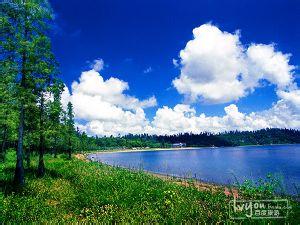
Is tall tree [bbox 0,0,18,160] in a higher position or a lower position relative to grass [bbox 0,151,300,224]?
higher

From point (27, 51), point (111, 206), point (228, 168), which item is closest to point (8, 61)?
point (27, 51)

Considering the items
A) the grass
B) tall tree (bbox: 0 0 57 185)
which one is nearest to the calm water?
the grass

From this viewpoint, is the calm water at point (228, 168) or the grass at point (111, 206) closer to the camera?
the grass at point (111, 206)

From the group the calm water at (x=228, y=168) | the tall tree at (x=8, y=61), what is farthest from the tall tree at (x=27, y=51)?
the calm water at (x=228, y=168)

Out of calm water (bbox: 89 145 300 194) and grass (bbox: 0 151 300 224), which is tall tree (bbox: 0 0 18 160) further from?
calm water (bbox: 89 145 300 194)

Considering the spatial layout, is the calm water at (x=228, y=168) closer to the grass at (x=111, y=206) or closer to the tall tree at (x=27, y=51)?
the grass at (x=111, y=206)

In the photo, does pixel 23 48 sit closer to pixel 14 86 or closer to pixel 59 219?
pixel 14 86

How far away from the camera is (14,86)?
1900 centimetres

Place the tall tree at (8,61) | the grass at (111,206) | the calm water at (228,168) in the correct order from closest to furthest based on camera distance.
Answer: the grass at (111,206) < the tall tree at (8,61) < the calm water at (228,168)

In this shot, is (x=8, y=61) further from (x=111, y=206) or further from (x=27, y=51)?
(x=111, y=206)

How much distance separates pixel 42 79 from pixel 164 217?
1323 cm

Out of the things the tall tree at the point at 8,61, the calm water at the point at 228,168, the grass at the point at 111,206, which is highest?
the tall tree at the point at 8,61

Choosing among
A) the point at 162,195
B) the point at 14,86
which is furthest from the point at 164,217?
the point at 14,86

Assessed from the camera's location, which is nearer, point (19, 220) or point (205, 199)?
point (19, 220)
